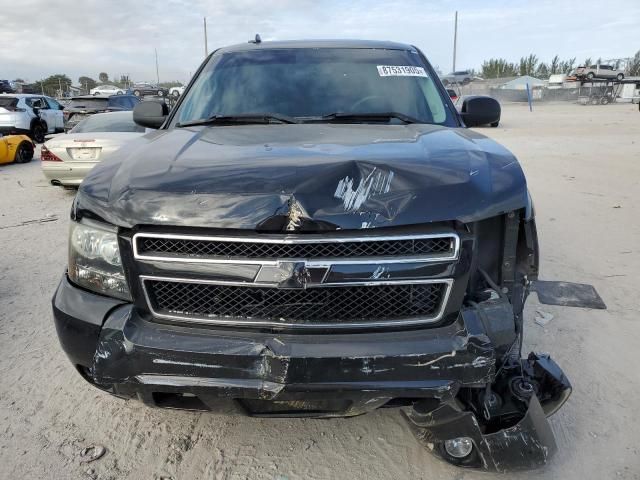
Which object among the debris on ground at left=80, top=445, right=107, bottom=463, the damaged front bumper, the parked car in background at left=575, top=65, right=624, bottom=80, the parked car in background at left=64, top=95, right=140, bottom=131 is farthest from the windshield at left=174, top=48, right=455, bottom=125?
the parked car in background at left=575, top=65, right=624, bottom=80

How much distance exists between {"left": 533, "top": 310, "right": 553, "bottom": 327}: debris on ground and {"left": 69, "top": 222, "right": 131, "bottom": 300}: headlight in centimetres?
299

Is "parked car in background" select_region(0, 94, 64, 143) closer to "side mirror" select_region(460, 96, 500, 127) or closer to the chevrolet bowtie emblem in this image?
"side mirror" select_region(460, 96, 500, 127)

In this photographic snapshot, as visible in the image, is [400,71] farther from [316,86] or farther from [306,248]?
[306,248]

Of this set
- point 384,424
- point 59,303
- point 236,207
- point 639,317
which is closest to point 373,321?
point 236,207

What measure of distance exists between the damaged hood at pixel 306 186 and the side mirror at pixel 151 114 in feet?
4.79

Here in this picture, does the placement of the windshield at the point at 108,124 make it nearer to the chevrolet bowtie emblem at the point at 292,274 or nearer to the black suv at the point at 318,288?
the black suv at the point at 318,288

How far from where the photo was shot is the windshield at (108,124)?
30.1 feet

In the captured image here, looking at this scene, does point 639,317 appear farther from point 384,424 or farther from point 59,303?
point 59,303

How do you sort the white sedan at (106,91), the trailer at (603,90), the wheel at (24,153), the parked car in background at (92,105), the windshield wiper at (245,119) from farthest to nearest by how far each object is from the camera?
the trailer at (603,90), the white sedan at (106,91), the parked car in background at (92,105), the wheel at (24,153), the windshield wiper at (245,119)

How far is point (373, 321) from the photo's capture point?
6.47ft

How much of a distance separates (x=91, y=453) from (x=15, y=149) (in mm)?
12755

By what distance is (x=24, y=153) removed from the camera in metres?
13.5

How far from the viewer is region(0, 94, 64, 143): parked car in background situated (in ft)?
56.4

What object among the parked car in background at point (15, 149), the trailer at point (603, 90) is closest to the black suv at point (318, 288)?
the parked car in background at point (15, 149)
